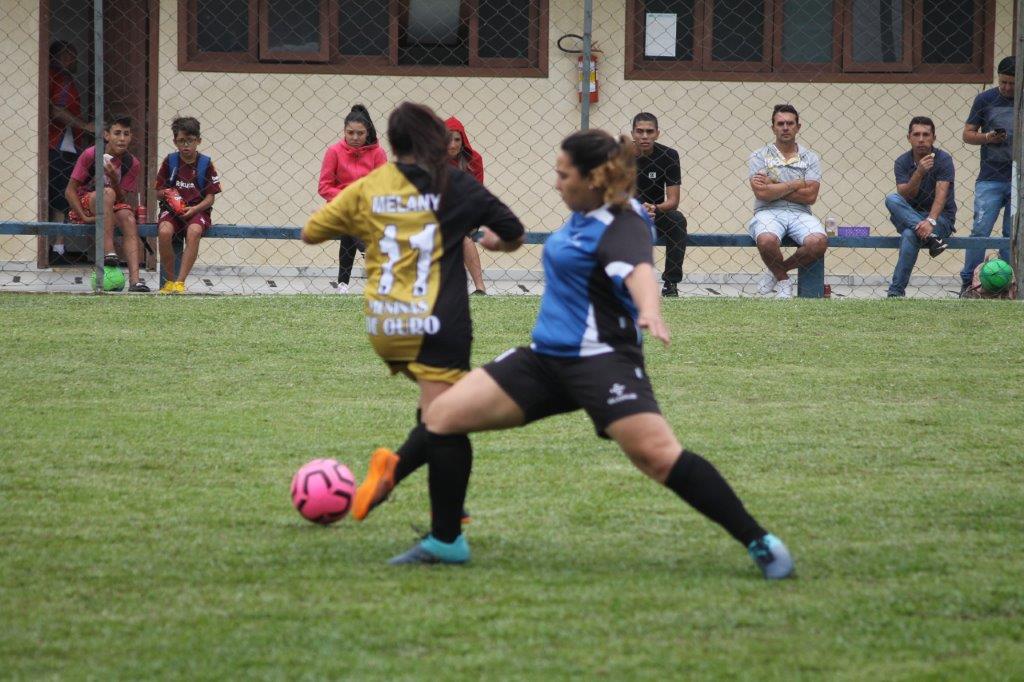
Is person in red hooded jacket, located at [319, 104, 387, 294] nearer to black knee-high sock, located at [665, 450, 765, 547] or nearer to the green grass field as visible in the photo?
the green grass field

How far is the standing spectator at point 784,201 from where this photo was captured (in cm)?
1164

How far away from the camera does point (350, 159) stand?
12.1 m

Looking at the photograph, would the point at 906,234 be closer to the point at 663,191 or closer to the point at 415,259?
the point at 663,191

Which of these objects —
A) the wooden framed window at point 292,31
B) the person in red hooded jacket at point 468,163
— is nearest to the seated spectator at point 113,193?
the wooden framed window at point 292,31

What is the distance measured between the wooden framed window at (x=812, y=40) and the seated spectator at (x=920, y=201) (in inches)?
86.1

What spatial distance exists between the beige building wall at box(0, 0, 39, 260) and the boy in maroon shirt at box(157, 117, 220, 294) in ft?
8.33

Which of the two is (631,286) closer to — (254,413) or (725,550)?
(725,550)

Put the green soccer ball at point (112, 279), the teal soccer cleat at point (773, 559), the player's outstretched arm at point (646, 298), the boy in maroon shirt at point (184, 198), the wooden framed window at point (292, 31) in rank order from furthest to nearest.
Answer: the wooden framed window at point (292, 31) → the boy in maroon shirt at point (184, 198) → the green soccer ball at point (112, 279) → the teal soccer cleat at point (773, 559) → the player's outstretched arm at point (646, 298)

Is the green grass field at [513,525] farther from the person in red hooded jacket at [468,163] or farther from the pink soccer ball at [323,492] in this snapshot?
the person in red hooded jacket at [468,163]

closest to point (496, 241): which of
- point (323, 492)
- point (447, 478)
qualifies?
point (447, 478)

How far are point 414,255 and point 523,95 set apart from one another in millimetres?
9198

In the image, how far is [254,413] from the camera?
25.0 ft

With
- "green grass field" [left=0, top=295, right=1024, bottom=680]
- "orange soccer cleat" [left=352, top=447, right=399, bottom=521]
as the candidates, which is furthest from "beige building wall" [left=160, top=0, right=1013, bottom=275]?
"orange soccer cleat" [left=352, top=447, right=399, bottom=521]

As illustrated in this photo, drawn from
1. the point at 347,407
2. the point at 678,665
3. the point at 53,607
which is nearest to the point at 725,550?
the point at 678,665
